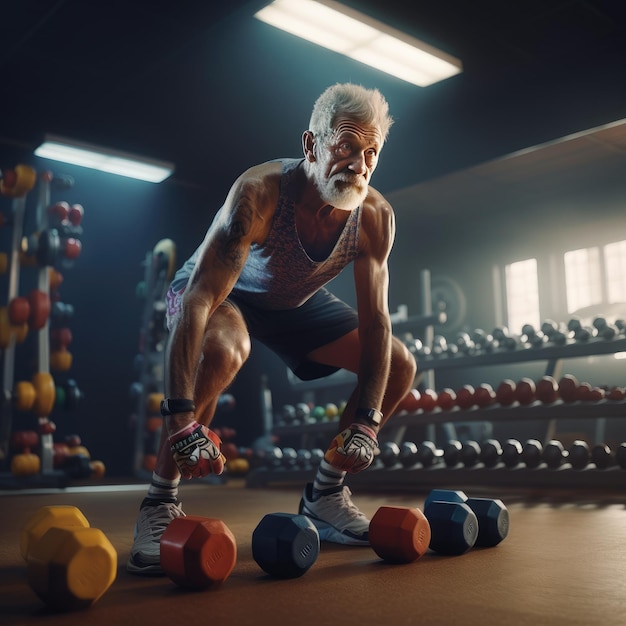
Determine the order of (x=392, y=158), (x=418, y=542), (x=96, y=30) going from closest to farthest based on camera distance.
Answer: (x=418, y=542) < (x=96, y=30) < (x=392, y=158)

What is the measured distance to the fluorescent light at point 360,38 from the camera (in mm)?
4164

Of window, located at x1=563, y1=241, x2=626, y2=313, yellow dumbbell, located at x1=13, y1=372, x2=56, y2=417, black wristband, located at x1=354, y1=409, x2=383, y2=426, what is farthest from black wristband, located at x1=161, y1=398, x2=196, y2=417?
window, located at x1=563, y1=241, x2=626, y2=313

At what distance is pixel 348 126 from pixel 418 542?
1064 mm

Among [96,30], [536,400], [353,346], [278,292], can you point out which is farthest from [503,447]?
[96,30]

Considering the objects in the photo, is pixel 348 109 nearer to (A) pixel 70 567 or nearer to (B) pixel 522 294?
(A) pixel 70 567

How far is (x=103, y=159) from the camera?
6277 millimetres

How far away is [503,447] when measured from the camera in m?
3.99

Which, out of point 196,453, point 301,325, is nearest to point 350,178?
point 301,325

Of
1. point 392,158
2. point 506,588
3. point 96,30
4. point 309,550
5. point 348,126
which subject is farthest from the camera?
point 392,158

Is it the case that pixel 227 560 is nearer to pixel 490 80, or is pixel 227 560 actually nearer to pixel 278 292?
pixel 278 292

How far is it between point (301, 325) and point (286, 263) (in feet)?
0.87

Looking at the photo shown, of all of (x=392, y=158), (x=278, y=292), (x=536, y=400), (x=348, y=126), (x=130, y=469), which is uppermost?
(x=392, y=158)

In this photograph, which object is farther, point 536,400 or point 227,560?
point 536,400

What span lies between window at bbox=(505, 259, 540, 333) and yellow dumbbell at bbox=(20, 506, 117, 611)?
7386mm
